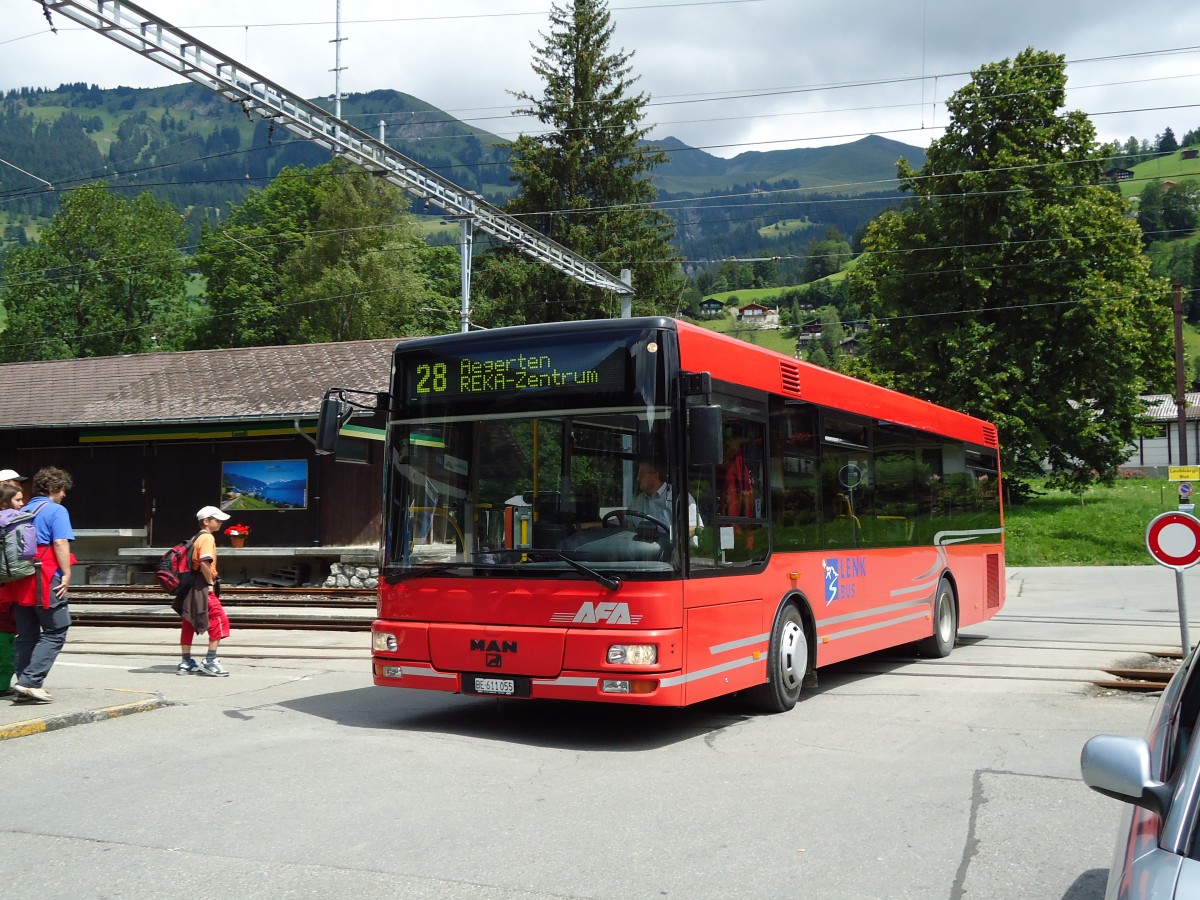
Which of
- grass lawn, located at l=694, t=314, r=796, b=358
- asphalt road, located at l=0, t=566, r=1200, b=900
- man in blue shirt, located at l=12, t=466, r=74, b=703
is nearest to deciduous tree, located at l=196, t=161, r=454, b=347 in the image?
asphalt road, located at l=0, t=566, r=1200, b=900

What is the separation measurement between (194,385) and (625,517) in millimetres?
22699

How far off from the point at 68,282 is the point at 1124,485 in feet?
180

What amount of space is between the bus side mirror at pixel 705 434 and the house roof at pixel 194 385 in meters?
17.9

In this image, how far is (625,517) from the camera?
836cm

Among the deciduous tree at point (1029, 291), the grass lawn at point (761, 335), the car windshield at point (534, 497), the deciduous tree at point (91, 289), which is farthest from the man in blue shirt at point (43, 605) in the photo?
the grass lawn at point (761, 335)

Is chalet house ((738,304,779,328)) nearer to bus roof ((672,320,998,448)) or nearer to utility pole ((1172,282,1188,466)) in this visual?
utility pole ((1172,282,1188,466))

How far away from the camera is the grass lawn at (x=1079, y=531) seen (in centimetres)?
3659

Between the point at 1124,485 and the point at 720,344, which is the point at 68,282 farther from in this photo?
the point at 720,344

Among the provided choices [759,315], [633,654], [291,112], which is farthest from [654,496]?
[759,315]

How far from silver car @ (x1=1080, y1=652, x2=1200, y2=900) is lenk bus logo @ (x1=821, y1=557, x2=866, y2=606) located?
751cm

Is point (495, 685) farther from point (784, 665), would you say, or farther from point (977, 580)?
point (977, 580)

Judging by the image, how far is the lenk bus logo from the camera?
10.8 m

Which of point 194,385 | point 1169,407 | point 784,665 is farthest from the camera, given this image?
point 1169,407

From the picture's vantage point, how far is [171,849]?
18.6ft
